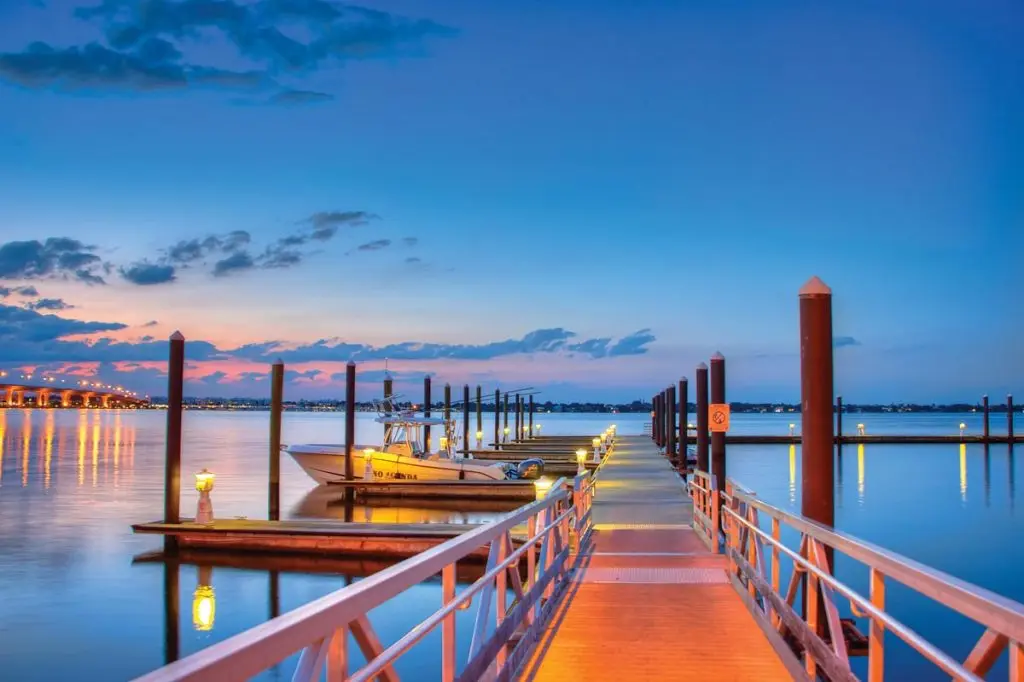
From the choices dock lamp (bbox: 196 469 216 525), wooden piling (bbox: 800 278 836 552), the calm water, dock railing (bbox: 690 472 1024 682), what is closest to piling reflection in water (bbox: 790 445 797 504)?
the calm water

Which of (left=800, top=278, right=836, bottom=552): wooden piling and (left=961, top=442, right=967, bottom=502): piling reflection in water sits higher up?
(left=800, top=278, right=836, bottom=552): wooden piling

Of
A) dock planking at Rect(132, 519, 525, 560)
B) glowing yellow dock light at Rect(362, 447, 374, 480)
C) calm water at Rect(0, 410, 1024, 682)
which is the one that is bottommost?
calm water at Rect(0, 410, 1024, 682)

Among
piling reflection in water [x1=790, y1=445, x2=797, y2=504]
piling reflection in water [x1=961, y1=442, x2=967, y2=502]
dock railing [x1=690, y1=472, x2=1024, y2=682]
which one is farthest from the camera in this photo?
piling reflection in water [x1=961, y1=442, x2=967, y2=502]

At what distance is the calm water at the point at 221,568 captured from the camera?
15306 millimetres

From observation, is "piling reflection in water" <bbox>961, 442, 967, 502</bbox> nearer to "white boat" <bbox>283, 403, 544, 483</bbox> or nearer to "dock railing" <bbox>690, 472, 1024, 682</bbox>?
"white boat" <bbox>283, 403, 544, 483</bbox>

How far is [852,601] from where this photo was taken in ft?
15.9

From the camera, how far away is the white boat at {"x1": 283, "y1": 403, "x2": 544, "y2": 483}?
1260 inches

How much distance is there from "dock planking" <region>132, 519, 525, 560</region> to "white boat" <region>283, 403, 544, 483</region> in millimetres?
11904

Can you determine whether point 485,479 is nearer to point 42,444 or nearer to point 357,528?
point 357,528

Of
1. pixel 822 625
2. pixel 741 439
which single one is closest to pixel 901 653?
pixel 822 625

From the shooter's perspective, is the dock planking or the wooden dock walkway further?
the dock planking

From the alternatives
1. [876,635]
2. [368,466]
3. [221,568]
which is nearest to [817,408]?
[876,635]

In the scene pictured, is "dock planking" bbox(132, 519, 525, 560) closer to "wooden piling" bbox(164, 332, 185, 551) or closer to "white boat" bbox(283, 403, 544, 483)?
"wooden piling" bbox(164, 332, 185, 551)

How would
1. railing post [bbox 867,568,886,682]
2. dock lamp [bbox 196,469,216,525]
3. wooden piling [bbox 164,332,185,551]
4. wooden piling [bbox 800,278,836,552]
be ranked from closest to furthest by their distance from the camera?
railing post [bbox 867,568,886,682] → wooden piling [bbox 800,278,836,552] → dock lamp [bbox 196,469,216,525] → wooden piling [bbox 164,332,185,551]
